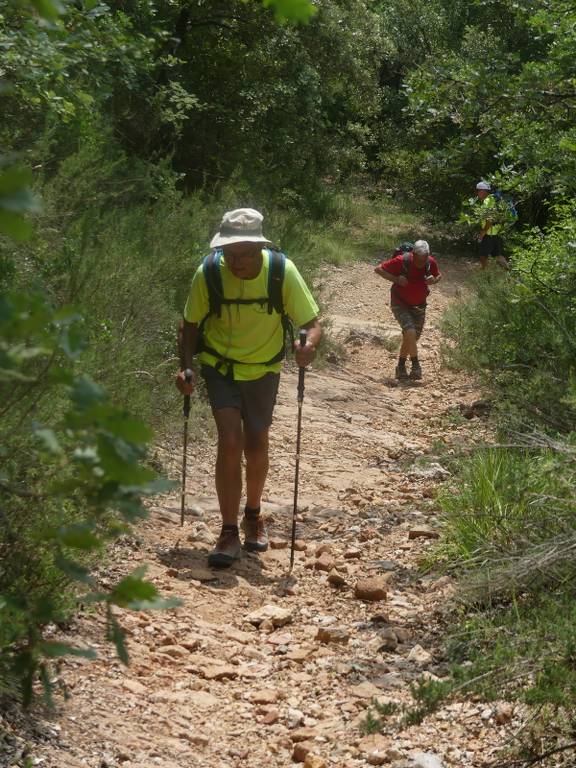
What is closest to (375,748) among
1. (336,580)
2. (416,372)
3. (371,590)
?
(371,590)

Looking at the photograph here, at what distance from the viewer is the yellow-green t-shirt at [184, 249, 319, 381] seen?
235 inches

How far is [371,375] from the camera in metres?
12.4

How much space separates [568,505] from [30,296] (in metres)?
3.56

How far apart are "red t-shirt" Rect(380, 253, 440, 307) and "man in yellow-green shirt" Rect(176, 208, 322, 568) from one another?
6051 millimetres

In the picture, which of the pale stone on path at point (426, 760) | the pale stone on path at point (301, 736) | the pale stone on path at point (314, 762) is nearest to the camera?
the pale stone on path at point (426, 760)

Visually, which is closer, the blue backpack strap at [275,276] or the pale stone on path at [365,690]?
the pale stone on path at [365,690]

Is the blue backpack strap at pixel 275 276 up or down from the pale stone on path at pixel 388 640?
up

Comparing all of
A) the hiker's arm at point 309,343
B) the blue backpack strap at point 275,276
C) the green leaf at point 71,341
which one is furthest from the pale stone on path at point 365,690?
the green leaf at point 71,341

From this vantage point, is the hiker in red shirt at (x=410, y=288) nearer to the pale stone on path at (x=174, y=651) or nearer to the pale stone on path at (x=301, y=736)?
the pale stone on path at (x=174, y=651)

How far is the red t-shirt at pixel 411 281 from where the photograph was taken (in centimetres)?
1213

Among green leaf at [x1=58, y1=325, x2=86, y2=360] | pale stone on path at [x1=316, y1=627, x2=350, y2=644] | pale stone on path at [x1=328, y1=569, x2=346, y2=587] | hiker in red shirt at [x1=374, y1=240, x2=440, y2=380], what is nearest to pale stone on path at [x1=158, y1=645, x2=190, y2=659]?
pale stone on path at [x1=316, y1=627, x2=350, y2=644]

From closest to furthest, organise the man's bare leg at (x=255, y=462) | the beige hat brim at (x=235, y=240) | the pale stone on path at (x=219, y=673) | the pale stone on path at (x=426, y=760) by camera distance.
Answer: the pale stone on path at (x=426, y=760) < the pale stone on path at (x=219, y=673) < the beige hat brim at (x=235, y=240) < the man's bare leg at (x=255, y=462)

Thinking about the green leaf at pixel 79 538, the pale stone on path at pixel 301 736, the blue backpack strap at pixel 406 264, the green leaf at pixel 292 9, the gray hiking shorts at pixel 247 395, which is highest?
the green leaf at pixel 292 9

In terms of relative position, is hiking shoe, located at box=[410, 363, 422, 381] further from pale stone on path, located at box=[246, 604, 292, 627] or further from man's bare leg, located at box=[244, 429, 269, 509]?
pale stone on path, located at box=[246, 604, 292, 627]
